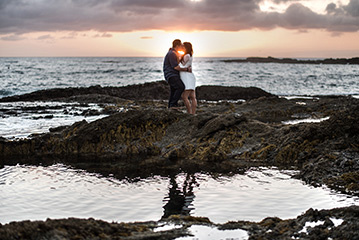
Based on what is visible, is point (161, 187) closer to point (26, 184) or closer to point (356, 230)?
point (26, 184)

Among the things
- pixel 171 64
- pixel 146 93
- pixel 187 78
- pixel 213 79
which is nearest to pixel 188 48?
pixel 171 64

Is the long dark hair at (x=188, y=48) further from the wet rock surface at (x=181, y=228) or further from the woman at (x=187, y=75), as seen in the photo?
the wet rock surface at (x=181, y=228)

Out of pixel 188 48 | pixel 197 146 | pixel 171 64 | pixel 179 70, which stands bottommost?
pixel 197 146

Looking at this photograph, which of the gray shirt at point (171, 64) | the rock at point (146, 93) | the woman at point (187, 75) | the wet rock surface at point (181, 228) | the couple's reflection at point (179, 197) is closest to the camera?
the wet rock surface at point (181, 228)

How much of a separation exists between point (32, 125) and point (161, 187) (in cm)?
848

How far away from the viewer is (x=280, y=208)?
4469 millimetres

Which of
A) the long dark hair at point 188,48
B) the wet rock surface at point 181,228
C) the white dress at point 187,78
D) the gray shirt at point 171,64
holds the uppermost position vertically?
the long dark hair at point 188,48

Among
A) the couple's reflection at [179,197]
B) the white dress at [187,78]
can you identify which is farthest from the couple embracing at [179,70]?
the couple's reflection at [179,197]

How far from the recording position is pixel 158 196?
509 cm

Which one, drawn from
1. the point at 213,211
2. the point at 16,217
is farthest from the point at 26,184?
the point at 213,211

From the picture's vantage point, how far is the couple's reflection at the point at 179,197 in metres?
4.48

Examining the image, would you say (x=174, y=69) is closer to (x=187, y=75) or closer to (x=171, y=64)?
(x=171, y=64)

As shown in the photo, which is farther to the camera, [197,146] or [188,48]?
[188,48]

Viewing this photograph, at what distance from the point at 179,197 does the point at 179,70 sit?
19.6 feet
